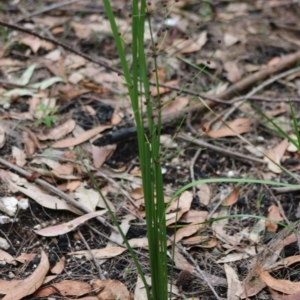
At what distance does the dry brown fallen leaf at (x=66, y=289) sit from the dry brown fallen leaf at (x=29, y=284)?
2 centimetres

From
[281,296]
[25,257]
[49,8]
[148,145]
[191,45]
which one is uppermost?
[49,8]

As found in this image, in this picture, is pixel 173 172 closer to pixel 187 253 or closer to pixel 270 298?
pixel 187 253

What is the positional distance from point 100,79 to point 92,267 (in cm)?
115

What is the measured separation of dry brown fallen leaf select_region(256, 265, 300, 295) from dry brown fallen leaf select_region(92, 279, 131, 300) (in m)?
0.37

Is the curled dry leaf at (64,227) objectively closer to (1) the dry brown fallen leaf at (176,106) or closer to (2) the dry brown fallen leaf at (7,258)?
(2) the dry brown fallen leaf at (7,258)

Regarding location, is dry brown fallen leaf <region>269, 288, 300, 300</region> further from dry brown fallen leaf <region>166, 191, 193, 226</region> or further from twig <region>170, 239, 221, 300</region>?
dry brown fallen leaf <region>166, 191, 193, 226</region>

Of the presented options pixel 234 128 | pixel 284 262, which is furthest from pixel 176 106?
pixel 284 262

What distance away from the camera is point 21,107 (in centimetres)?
235

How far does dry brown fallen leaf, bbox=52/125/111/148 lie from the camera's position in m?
2.15

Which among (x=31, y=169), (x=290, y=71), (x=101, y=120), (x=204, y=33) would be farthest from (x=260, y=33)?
(x=31, y=169)

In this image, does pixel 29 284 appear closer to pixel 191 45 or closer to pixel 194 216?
pixel 194 216

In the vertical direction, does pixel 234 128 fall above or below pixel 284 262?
above

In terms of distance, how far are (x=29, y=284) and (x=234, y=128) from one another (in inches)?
44.4

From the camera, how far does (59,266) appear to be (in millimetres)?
1640
